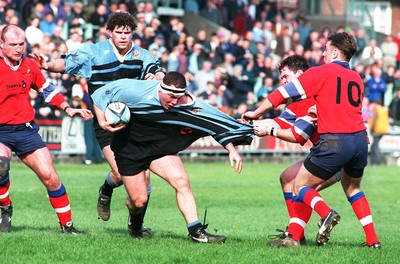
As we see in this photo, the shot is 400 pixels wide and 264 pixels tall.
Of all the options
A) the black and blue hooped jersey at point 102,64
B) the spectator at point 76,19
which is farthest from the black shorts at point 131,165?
the spectator at point 76,19

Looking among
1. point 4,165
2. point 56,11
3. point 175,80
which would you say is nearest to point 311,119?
point 175,80

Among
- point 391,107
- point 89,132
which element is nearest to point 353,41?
point 89,132

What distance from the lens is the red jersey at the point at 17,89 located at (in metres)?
11.2

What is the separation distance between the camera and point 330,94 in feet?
33.1

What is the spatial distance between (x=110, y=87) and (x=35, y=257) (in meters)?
2.17

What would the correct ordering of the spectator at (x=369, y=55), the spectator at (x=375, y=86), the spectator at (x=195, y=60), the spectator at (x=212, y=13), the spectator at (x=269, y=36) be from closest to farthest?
the spectator at (x=195, y=60) < the spectator at (x=375, y=86) < the spectator at (x=269, y=36) < the spectator at (x=369, y=55) < the spectator at (x=212, y=13)

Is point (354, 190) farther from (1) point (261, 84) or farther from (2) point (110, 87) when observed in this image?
(1) point (261, 84)

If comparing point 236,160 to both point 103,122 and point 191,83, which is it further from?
point 191,83

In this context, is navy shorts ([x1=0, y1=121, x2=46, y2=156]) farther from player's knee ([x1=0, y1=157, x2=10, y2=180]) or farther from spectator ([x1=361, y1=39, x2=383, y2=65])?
spectator ([x1=361, y1=39, x2=383, y2=65])

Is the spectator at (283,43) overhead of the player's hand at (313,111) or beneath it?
beneath

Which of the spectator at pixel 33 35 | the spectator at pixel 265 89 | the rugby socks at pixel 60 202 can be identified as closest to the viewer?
the rugby socks at pixel 60 202

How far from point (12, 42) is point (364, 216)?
14.1ft

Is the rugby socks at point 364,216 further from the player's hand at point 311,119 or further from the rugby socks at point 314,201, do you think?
the player's hand at point 311,119

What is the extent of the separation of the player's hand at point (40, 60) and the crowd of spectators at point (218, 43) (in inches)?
473
